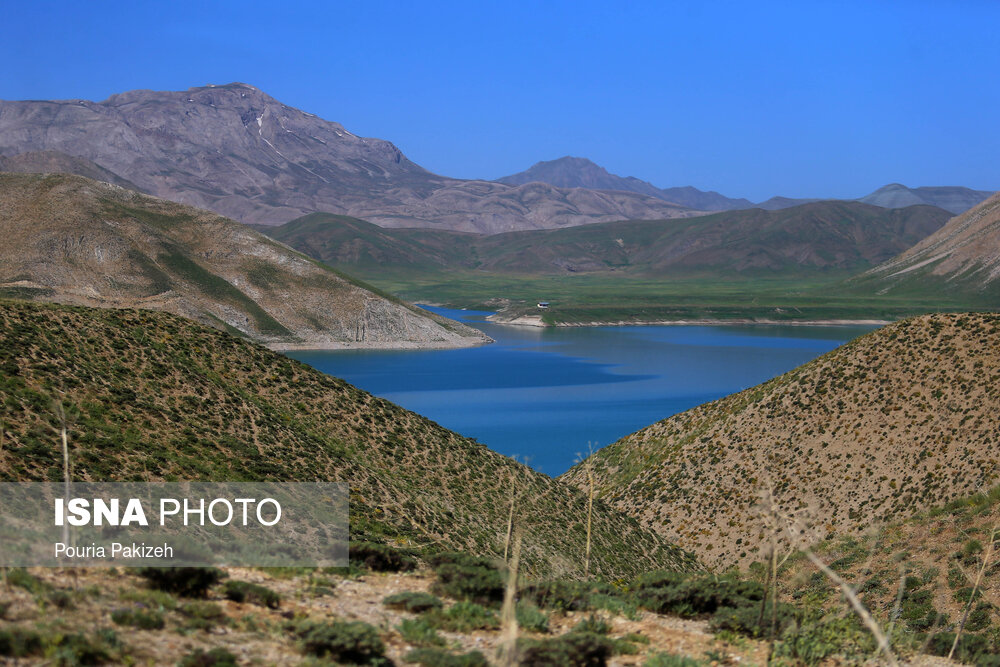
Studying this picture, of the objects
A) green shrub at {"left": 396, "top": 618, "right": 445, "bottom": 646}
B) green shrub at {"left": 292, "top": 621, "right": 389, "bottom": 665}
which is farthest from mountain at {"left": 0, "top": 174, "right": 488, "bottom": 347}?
green shrub at {"left": 292, "top": 621, "right": 389, "bottom": 665}

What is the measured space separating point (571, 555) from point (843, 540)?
11499 millimetres

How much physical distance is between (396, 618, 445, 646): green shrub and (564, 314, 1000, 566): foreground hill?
1070 inches

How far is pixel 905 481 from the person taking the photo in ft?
Answer: 124

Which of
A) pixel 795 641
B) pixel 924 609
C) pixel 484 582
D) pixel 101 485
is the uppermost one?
pixel 101 485

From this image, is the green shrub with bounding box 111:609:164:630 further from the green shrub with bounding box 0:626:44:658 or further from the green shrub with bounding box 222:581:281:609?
the green shrub with bounding box 222:581:281:609

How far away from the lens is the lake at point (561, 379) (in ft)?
280

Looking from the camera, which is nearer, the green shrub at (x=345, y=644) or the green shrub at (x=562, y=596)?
the green shrub at (x=345, y=644)

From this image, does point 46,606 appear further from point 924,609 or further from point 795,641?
point 924,609

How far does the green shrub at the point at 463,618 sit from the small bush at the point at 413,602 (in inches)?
9.5

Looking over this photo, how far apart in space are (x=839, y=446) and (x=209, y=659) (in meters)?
37.6

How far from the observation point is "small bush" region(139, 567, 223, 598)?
43.6 ft

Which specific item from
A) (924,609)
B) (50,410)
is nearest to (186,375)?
(50,410)

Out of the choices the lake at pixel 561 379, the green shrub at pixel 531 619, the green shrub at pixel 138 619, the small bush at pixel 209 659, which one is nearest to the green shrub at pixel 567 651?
the green shrub at pixel 531 619

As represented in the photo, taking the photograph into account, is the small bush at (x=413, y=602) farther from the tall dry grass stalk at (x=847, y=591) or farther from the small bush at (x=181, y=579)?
the tall dry grass stalk at (x=847, y=591)
